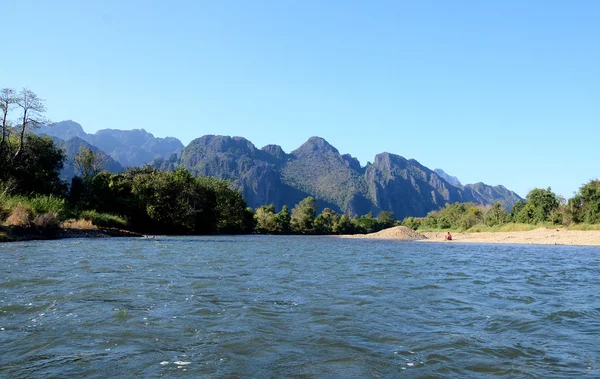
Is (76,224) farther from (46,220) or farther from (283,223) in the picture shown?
(283,223)

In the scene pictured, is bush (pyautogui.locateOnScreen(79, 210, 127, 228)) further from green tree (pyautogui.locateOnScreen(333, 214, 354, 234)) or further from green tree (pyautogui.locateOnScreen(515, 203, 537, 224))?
green tree (pyautogui.locateOnScreen(333, 214, 354, 234))

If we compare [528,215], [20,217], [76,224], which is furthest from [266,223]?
[20,217]

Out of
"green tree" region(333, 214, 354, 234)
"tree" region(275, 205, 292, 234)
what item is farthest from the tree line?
"tree" region(275, 205, 292, 234)

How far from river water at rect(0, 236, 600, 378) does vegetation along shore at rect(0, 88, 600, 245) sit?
791 inches

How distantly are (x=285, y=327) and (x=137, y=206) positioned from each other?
6062 cm

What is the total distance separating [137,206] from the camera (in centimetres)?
6238

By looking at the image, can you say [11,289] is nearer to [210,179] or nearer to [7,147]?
[7,147]

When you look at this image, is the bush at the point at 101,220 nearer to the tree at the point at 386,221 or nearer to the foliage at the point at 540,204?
the foliage at the point at 540,204

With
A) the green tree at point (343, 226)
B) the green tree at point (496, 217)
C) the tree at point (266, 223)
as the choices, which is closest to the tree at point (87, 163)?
the tree at point (266, 223)

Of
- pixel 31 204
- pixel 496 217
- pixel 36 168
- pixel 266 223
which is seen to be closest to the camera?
pixel 31 204

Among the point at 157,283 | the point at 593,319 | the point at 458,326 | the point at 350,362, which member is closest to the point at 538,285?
the point at 593,319

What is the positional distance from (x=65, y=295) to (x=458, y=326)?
25.0 ft

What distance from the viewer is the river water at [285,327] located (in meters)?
4.82

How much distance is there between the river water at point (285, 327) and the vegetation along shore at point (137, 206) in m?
20.1
